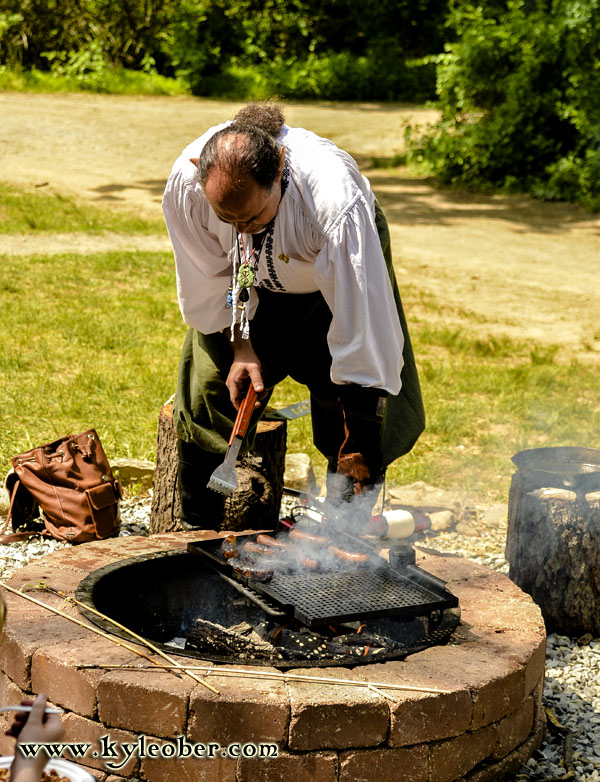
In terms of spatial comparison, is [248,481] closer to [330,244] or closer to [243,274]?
[243,274]

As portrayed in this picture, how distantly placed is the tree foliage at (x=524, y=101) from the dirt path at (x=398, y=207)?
50 centimetres

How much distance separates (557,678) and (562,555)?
19.7 inches

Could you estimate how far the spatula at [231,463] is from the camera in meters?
3.24

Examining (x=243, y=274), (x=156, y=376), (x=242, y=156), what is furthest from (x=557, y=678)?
(x=156, y=376)

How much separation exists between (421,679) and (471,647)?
31 cm

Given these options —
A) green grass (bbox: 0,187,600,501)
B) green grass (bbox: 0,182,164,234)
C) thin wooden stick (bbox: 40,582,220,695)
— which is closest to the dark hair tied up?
thin wooden stick (bbox: 40,582,220,695)

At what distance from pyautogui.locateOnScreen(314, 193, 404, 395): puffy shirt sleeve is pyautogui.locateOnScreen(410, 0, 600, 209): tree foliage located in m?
11.0

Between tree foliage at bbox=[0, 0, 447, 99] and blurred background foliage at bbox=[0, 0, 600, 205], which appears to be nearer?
blurred background foliage at bbox=[0, 0, 600, 205]

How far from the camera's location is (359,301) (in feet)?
9.82

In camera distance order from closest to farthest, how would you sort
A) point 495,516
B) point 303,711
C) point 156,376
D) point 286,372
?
point 303,711 < point 286,372 < point 495,516 < point 156,376

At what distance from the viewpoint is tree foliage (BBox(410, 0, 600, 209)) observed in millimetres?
13297

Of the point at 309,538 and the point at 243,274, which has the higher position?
the point at 243,274

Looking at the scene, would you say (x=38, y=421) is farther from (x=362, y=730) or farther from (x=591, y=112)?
(x=591, y=112)

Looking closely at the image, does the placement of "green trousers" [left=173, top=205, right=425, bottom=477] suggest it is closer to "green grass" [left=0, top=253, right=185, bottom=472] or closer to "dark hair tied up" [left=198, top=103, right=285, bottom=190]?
"dark hair tied up" [left=198, top=103, right=285, bottom=190]
